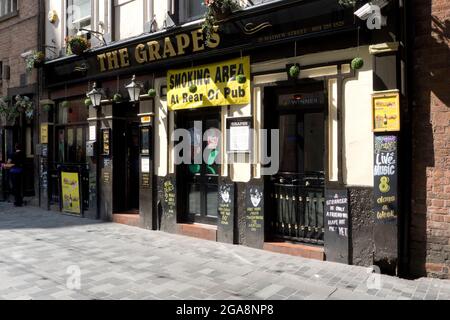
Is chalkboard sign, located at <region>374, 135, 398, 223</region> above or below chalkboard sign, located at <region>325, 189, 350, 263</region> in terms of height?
above

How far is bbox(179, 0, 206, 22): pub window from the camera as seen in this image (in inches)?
332

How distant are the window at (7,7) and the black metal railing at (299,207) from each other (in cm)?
1084

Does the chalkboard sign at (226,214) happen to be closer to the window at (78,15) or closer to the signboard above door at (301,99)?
the signboard above door at (301,99)

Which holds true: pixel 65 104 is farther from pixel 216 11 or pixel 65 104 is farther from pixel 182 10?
pixel 216 11

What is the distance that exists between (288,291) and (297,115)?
121 inches

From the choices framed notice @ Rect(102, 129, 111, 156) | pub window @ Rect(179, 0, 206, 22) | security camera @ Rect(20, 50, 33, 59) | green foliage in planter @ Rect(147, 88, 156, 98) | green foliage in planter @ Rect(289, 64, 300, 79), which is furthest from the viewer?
security camera @ Rect(20, 50, 33, 59)

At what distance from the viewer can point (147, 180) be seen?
29.3ft

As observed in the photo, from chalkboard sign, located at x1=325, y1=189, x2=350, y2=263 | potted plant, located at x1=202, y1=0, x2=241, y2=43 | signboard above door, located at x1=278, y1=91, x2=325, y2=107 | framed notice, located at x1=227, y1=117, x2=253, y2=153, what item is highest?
potted plant, located at x1=202, y1=0, x2=241, y2=43

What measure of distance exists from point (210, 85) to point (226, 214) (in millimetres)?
2440

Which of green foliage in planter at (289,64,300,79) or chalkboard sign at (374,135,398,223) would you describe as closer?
chalkboard sign at (374,135,398,223)

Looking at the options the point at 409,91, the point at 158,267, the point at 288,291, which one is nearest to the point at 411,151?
the point at 409,91

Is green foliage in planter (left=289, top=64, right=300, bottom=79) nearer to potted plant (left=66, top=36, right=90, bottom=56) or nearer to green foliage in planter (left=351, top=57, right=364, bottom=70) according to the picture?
green foliage in planter (left=351, top=57, right=364, bottom=70)

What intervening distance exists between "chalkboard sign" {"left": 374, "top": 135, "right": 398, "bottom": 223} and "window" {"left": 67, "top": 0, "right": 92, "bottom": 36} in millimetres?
8219

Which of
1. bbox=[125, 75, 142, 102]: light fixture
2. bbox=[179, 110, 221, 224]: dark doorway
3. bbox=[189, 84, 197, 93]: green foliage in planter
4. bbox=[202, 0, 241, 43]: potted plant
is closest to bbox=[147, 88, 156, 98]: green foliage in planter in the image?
bbox=[125, 75, 142, 102]: light fixture
